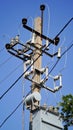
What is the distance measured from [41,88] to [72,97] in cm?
704

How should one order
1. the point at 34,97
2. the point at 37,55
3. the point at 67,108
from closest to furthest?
the point at 34,97, the point at 37,55, the point at 67,108

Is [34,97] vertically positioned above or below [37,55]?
below

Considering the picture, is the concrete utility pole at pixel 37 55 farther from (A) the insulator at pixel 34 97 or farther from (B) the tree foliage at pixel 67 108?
(B) the tree foliage at pixel 67 108

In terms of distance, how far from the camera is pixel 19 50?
1216 cm

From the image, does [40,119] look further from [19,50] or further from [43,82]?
[19,50]

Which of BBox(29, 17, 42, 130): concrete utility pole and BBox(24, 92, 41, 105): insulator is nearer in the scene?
BBox(24, 92, 41, 105): insulator

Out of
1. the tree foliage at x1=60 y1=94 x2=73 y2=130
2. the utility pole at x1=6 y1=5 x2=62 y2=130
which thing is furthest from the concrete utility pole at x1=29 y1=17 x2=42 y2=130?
the tree foliage at x1=60 y1=94 x2=73 y2=130

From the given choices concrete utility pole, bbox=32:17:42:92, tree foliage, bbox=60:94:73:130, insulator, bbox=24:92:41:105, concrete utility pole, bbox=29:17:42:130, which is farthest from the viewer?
tree foliage, bbox=60:94:73:130

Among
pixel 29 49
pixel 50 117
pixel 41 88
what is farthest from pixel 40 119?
pixel 29 49

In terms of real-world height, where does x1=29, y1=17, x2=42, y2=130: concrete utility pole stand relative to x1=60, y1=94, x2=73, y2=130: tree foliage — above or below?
above

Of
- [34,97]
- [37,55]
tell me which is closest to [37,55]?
[37,55]

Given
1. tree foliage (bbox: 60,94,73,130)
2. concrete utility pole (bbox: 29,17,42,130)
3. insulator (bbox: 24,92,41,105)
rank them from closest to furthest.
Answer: insulator (bbox: 24,92,41,105) → concrete utility pole (bbox: 29,17,42,130) → tree foliage (bbox: 60,94,73,130)

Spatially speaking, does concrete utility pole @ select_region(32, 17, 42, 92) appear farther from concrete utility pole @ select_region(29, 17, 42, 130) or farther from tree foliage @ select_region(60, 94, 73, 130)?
tree foliage @ select_region(60, 94, 73, 130)

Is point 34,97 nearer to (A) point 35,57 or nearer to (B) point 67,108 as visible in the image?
(A) point 35,57
